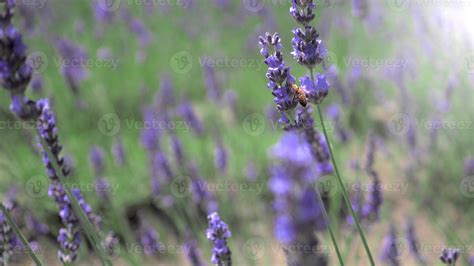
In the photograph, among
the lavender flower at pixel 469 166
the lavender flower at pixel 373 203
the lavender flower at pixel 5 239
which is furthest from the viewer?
the lavender flower at pixel 469 166

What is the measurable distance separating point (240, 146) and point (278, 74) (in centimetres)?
380

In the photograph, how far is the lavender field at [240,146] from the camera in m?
1.58

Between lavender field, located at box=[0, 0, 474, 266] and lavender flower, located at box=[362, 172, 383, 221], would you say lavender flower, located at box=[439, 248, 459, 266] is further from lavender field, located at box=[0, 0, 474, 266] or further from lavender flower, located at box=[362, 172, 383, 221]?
lavender flower, located at box=[362, 172, 383, 221]

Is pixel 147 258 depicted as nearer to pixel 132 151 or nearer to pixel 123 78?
pixel 132 151

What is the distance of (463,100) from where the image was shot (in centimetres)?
502

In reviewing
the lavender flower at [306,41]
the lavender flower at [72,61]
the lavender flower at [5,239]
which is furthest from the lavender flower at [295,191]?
the lavender flower at [72,61]

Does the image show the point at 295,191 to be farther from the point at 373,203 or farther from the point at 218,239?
the point at 373,203

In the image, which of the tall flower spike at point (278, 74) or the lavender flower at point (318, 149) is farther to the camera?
the lavender flower at point (318, 149)

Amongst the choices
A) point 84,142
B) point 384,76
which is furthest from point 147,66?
point 384,76

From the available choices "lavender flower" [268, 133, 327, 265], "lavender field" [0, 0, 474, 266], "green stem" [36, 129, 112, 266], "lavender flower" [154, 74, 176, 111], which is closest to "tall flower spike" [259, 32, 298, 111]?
"lavender field" [0, 0, 474, 266]

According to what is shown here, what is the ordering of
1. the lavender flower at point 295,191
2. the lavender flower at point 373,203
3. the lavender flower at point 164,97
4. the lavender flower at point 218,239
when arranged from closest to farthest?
the lavender flower at point 295,191 → the lavender flower at point 218,239 → the lavender flower at point 373,203 → the lavender flower at point 164,97

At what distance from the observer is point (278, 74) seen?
1547 mm

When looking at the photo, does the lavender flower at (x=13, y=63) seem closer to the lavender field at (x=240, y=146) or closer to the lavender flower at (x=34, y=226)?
the lavender field at (x=240, y=146)

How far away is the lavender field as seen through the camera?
5.17 ft
